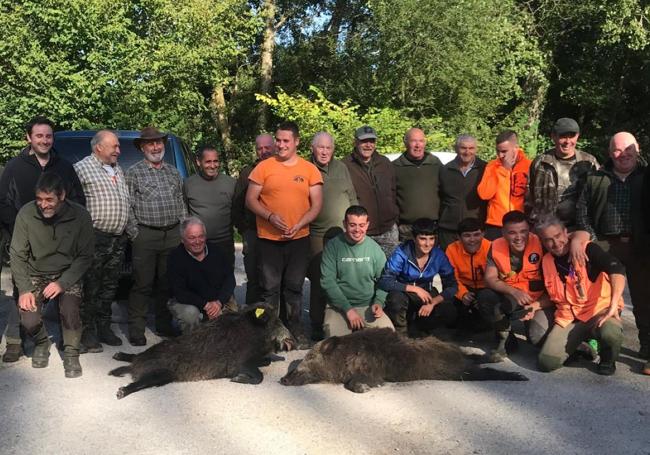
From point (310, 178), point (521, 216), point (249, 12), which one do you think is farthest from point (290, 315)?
point (249, 12)

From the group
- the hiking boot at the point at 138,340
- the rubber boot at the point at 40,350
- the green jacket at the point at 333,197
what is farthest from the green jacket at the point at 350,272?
the rubber boot at the point at 40,350

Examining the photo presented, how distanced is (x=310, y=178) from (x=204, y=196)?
125cm

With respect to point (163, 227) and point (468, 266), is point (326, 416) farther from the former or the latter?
point (163, 227)

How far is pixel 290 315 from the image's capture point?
268 inches

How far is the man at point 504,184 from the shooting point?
23.0ft

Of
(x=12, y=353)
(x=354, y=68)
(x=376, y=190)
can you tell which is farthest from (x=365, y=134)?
(x=354, y=68)

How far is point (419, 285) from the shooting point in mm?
6590

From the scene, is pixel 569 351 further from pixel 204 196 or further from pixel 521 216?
pixel 204 196

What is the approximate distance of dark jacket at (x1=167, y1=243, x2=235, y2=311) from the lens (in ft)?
20.8

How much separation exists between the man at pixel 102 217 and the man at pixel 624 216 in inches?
Result: 179

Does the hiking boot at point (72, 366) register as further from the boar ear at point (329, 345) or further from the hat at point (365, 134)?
the hat at point (365, 134)

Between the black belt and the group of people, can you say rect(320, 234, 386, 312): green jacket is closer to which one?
the group of people

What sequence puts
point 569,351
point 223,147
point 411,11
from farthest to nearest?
point 223,147 < point 411,11 < point 569,351

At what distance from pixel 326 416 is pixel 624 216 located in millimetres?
3400
